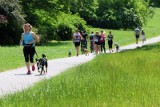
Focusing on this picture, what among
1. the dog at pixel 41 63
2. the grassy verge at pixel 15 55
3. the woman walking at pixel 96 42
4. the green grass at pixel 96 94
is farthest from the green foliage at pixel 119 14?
the green grass at pixel 96 94

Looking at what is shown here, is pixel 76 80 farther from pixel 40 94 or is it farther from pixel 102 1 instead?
pixel 102 1

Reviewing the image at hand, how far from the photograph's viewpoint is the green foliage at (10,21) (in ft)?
140

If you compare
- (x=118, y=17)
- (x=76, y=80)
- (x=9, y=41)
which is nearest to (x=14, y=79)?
(x=76, y=80)

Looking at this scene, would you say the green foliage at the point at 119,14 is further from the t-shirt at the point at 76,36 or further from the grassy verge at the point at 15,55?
the t-shirt at the point at 76,36

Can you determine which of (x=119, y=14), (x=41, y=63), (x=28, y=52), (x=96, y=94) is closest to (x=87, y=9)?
(x=119, y=14)

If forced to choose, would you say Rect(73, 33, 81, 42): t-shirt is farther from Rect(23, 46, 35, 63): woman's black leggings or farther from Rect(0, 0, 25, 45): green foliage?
Rect(0, 0, 25, 45): green foliage

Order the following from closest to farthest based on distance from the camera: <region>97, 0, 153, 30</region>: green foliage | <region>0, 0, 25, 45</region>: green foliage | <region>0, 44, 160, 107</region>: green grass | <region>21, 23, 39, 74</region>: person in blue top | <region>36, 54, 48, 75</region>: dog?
<region>0, 44, 160, 107</region>: green grass
<region>36, 54, 48, 75</region>: dog
<region>21, 23, 39, 74</region>: person in blue top
<region>0, 0, 25, 45</region>: green foliage
<region>97, 0, 153, 30</region>: green foliage

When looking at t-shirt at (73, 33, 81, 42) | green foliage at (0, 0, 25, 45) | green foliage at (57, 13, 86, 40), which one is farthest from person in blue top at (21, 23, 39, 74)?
green foliage at (57, 13, 86, 40)

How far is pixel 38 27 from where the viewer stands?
49062 millimetres

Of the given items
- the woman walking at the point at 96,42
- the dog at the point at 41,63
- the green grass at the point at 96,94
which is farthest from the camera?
the woman walking at the point at 96,42

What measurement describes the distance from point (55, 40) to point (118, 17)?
1275 inches

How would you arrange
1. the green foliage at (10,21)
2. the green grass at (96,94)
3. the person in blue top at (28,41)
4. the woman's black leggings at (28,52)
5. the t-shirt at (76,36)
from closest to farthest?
the green grass at (96,94) → the person in blue top at (28,41) → the woman's black leggings at (28,52) → the t-shirt at (76,36) → the green foliage at (10,21)

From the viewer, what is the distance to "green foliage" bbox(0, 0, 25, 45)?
140ft

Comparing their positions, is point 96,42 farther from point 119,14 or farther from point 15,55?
point 119,14
